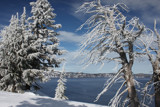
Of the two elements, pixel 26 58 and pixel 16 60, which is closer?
pixel 16 60

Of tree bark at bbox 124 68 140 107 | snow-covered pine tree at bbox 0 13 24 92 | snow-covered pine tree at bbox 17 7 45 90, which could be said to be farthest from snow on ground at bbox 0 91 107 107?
snow-covered pine tree at bbox 0 13 24 92

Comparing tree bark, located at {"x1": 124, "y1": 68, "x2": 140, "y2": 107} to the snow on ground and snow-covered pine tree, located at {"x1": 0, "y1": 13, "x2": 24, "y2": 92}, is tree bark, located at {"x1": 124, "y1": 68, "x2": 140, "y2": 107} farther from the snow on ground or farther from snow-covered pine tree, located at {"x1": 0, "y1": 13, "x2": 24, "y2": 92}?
snow-covered pine tree, located at {"x1": 0, "y1": 13, "x2": 24, "y2": 92}

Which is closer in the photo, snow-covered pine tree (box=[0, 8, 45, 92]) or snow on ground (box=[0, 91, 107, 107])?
snow on ground (box=[0, 91, 107, 107])

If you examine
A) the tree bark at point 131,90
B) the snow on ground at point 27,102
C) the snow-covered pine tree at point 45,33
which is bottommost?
the snow on ground at point 27,102

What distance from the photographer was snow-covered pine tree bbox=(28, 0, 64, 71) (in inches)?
557

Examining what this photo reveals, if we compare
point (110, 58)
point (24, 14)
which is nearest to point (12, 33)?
point (24, 14)

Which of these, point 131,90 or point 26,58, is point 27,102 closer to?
point 131,90

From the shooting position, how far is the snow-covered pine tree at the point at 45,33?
14.2m

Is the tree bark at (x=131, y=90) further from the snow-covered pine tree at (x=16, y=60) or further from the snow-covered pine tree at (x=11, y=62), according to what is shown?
the snow-covered pine tree at (x=11, y=62)

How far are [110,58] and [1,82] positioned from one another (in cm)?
1202

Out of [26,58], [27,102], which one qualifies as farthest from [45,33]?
[27,102]

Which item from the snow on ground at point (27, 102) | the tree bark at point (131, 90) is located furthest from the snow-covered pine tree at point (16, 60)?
the tree bark at point (131, 90)

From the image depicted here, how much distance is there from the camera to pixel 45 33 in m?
14.9

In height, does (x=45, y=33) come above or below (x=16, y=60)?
above
